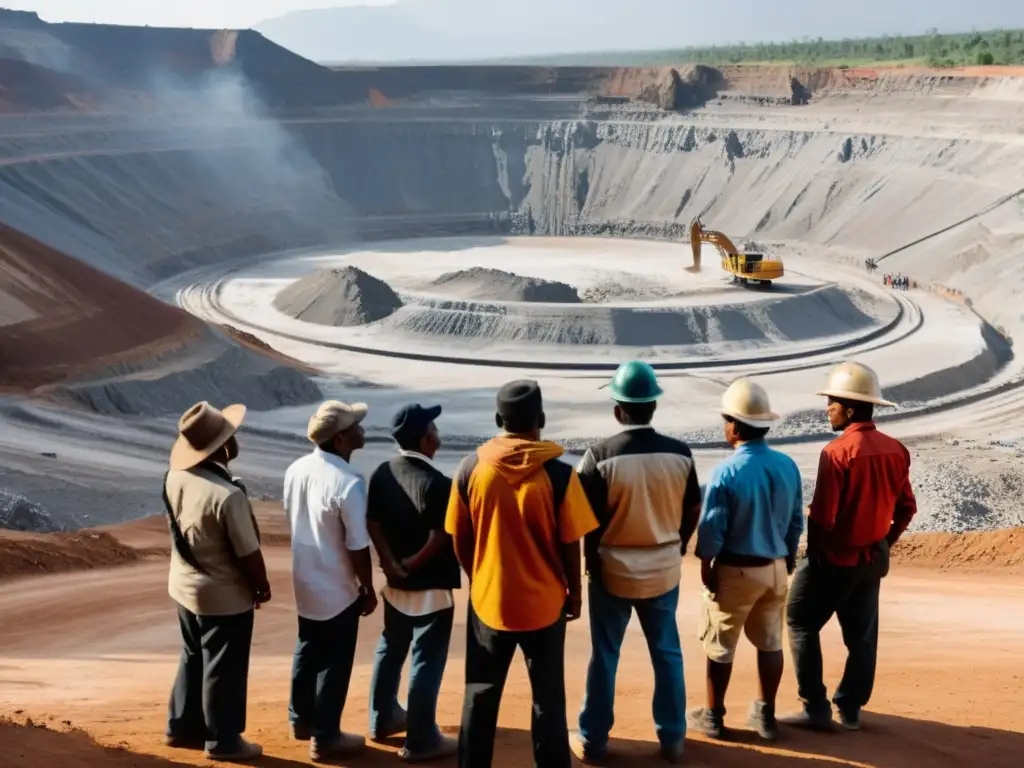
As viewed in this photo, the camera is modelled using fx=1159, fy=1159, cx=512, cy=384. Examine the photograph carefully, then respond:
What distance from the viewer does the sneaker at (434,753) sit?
6.13 metres

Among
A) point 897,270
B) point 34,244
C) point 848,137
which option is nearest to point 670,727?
point 34,244

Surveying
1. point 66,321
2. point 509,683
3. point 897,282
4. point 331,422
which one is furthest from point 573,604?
point 897,282

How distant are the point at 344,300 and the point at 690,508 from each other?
34092mm

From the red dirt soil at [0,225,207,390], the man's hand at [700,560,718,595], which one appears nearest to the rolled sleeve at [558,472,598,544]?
the man's hand at [700,560,718,595]

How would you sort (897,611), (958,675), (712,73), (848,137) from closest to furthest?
(958,675) → (897,611) → (848,137) → (712,73)

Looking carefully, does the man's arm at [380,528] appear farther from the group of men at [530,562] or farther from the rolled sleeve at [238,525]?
the rolled sleeve at [238,525]

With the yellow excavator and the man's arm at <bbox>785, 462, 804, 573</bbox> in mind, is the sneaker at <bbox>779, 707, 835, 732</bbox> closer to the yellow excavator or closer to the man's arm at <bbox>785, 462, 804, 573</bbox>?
the man's arm at <bbox>785, 462, 804, 573</bbox>

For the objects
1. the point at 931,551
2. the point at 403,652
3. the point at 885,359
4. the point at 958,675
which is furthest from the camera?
the point at 885,359

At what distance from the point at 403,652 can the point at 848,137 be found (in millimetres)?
57592

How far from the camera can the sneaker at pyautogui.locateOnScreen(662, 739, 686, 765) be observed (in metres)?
6.01

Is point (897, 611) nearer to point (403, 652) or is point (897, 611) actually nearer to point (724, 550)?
point (724, 550)

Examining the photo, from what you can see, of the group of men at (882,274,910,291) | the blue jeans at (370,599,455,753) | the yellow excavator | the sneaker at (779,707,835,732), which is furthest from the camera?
the group of men at (882,274,910,291)

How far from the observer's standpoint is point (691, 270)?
45906mm

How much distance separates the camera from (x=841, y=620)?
6.80m
